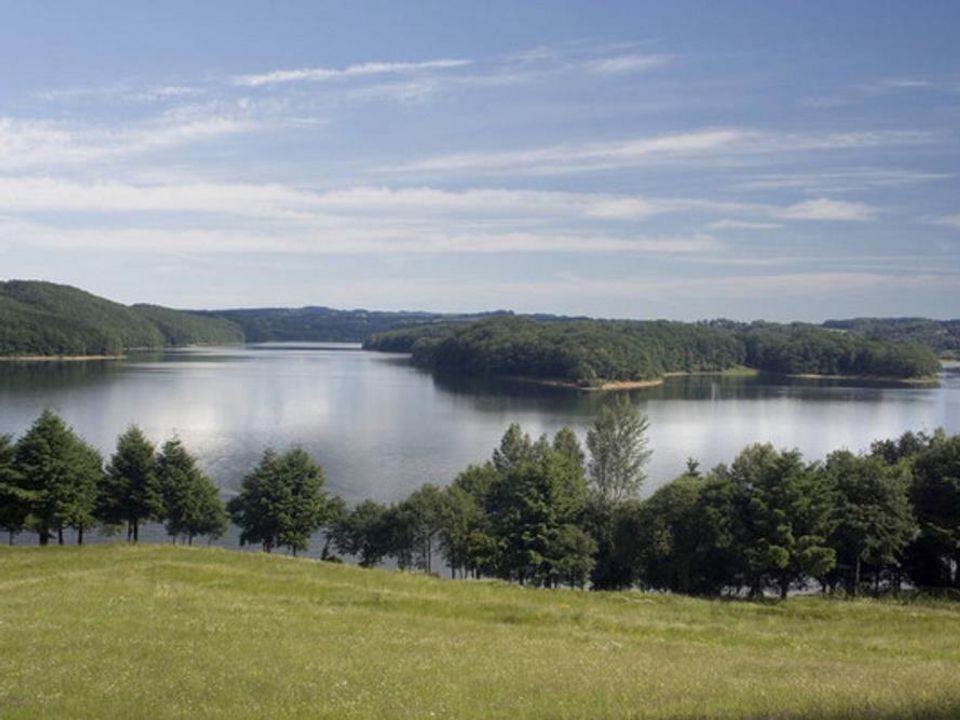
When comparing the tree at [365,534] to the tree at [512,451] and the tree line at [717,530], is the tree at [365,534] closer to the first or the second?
the tree line at [717,530]

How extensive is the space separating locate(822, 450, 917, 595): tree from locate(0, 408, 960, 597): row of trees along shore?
3.2 inches

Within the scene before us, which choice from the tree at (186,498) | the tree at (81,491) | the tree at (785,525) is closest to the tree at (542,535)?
the tree at (785,525)

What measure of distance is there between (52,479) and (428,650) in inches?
1457

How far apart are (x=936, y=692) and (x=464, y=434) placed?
8250 cm

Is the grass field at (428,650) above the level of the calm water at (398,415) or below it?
above

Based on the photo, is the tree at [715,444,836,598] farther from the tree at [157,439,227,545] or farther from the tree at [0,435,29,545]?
the tree at [0,435,29,545]

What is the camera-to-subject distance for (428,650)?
1947 cm

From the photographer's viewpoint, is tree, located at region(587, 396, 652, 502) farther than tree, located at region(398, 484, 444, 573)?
Yes

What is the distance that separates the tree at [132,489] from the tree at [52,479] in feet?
4.17

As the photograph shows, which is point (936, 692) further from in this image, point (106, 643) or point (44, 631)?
point (44, 631)

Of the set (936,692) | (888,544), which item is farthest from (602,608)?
(888,544)

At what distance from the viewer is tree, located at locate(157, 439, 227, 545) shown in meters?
51.8

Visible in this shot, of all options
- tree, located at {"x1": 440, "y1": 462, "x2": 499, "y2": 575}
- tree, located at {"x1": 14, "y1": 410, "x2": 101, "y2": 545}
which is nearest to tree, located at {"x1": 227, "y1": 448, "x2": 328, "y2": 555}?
tree, located at {"x1": 440, "y1": 462, "x2": 499, "y2": 575}

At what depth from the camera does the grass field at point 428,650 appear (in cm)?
1388
